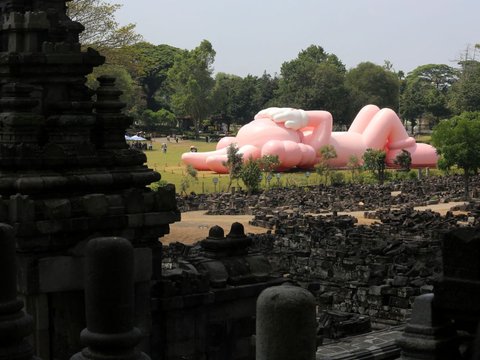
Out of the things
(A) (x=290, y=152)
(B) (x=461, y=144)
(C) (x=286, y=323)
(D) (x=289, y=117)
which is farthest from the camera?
(D) (x=289, y=117)

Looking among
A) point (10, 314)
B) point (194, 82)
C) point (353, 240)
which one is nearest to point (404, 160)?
point (194, 82)

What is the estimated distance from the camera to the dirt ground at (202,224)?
2781 centimetres

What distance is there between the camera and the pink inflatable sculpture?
51.9 metres

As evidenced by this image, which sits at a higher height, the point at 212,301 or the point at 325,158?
the point at 212,301

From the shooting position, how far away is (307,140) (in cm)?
5541

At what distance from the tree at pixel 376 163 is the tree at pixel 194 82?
1275 inches

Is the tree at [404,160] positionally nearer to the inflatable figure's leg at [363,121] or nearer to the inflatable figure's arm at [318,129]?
Result: the inflatable figure's leg at [363,121]

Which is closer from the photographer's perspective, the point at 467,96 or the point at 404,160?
the point at 404,160

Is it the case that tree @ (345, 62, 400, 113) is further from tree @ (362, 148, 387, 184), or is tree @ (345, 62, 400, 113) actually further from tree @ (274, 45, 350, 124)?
tree @ (362, 148, 387, 184)

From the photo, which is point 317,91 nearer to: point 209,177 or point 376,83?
point 376,83

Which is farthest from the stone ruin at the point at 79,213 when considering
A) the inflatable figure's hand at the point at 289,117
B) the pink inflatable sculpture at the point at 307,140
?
the inflatable figure's hand at the point at 289,117

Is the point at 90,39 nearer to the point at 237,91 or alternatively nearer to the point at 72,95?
the point at 72,95

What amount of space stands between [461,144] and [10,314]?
40.2 meters

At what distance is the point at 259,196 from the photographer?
4088 cm
